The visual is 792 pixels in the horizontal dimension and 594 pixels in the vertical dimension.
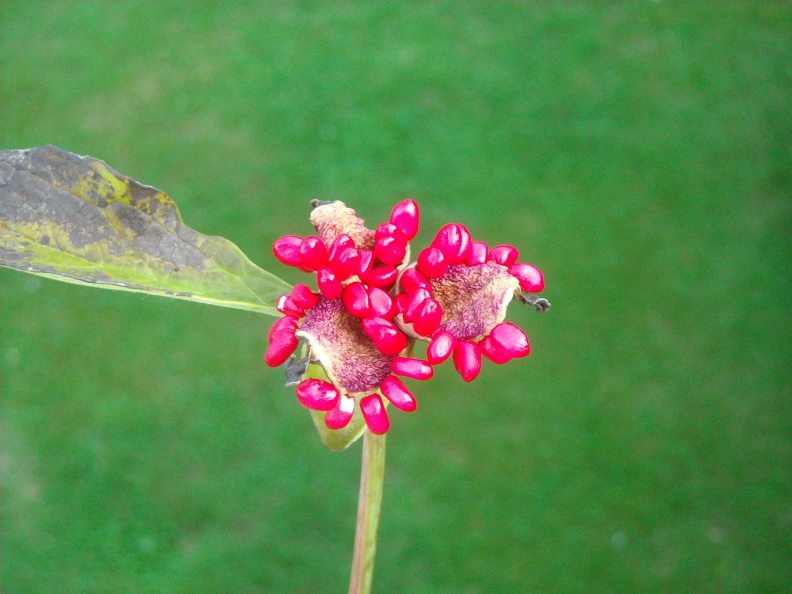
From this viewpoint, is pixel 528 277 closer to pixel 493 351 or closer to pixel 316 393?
pixel 493 351

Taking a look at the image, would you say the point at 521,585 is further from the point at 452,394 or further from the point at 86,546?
the point at 86,546

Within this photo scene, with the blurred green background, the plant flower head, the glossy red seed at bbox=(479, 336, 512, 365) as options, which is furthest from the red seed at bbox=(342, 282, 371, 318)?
the blurred green background

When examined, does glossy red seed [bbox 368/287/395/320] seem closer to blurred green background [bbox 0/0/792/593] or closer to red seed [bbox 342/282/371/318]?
red seed [bbox 342/282/371/318]

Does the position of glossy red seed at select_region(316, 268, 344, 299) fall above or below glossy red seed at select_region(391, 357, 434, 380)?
above

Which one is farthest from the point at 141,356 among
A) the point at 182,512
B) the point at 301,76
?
the point at 301,76

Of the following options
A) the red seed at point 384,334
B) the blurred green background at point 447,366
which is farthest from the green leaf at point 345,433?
the blurred green background at point 447,366

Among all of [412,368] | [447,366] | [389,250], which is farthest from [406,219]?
[447,366]
